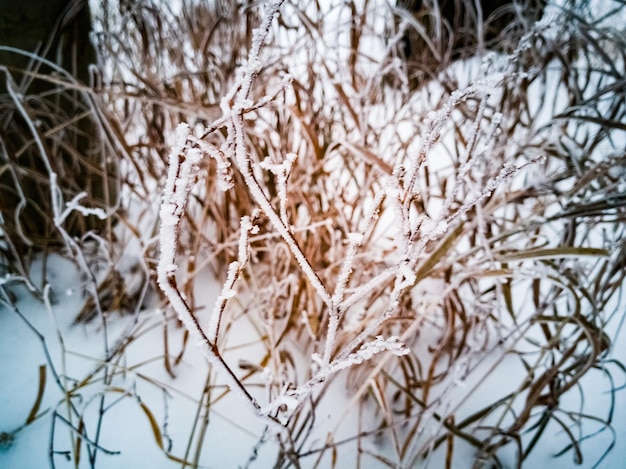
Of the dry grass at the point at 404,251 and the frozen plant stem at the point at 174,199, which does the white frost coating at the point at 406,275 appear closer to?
the dry grass at the point at 404,251

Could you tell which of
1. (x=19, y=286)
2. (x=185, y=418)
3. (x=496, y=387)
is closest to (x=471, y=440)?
(x=496, y=387)

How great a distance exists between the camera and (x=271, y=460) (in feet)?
1.93

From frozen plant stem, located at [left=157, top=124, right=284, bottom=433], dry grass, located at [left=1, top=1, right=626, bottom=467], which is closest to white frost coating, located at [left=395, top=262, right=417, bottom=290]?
dry grass, located at [left=1, top=1, right=626, bottom=467]

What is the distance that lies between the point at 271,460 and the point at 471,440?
0.27 m

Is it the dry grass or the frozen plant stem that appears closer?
the frozen plant stem

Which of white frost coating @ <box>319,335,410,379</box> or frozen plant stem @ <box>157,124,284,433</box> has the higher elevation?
frozen plant stem @ <box>157,124,284,433</box>

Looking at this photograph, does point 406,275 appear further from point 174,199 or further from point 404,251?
point 174,199

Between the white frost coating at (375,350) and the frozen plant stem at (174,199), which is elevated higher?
the frozen plant stem at (174,199)

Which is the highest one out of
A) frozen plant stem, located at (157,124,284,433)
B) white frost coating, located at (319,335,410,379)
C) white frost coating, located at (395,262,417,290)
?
frozen plant stem, located at (157,124,284,433)

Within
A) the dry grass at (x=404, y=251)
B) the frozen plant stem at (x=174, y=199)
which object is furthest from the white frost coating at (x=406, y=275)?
the frozen plant stem at (x=174, y=199)

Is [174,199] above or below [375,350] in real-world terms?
above

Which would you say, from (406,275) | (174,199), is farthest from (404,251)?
(174,199)

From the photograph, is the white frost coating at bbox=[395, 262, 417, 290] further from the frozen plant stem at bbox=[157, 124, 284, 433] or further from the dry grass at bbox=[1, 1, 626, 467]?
the frozen plant stem at bbox=[157, 124, 284, 433]

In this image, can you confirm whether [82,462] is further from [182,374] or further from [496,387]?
[496,387]
